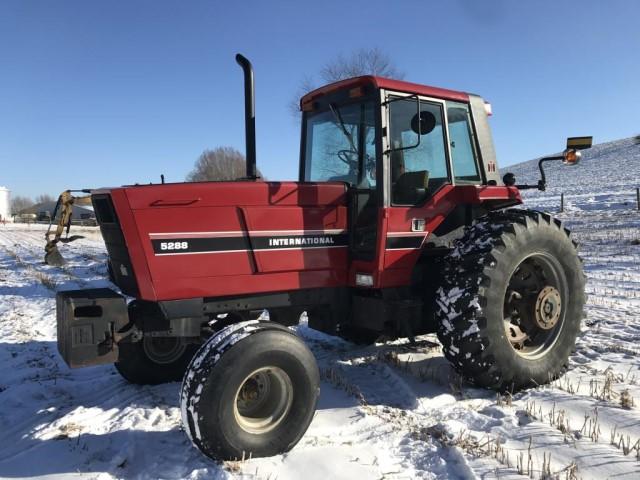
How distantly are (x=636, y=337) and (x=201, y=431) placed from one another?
4.55 m

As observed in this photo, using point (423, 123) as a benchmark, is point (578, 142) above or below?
below

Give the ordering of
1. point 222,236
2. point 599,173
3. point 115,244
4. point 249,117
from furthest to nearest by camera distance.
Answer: point 599,173 < point 249,117 < point 115,244 < point 222,236

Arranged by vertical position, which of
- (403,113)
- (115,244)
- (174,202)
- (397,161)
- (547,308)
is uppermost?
(403,113)

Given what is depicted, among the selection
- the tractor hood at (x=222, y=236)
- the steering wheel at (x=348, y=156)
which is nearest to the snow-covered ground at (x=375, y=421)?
the tractor hood at (x=222, y=236)

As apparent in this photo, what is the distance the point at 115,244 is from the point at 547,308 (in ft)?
11.2

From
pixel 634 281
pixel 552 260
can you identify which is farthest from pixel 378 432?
pixel 634 281

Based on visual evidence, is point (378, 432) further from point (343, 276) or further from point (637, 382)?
point (637, 382)

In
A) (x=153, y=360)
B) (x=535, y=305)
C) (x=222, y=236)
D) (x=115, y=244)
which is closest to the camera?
(x=222, y=236)

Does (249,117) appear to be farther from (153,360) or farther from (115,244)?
(153,360)

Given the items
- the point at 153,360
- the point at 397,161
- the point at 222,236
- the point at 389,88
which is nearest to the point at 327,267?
the point at 222,236

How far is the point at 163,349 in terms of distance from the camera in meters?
4.65

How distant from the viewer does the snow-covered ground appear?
9.70ft

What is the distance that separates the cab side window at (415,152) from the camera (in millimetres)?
4035

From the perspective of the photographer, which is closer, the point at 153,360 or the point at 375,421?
the point at 375,421
